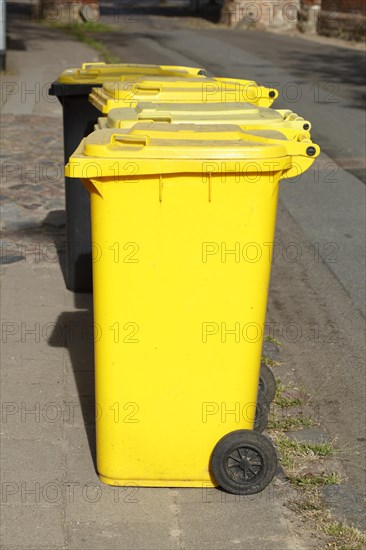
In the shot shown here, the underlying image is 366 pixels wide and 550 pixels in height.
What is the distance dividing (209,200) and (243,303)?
44 cm

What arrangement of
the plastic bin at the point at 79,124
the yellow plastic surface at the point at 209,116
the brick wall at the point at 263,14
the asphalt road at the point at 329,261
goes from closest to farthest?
the yellow plastic surface at the point at 209,116 → the asphalt road at the point at 329,261 → the plastic bin at the point at 79,124 → the brick wall at the point at 263,14

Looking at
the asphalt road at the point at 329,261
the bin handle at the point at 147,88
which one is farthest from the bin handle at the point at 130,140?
the asphalt road at the point at 329,261

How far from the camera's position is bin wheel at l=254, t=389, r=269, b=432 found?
14.0 feet

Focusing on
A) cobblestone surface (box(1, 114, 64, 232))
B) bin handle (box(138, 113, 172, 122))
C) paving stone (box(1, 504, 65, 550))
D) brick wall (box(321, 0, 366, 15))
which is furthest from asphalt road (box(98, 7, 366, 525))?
brick wall (box(321, 0, 366, 15))

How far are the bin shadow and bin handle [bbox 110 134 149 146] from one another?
142cm

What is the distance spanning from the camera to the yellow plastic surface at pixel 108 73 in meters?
5.76

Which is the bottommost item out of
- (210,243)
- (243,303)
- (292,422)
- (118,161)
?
(292,422)

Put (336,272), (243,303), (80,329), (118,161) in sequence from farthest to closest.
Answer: (336,272) → (80,329) → (243,303) → (118,161)

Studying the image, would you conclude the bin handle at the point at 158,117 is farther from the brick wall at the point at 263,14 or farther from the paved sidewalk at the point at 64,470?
the brick wall at the point at 263,14

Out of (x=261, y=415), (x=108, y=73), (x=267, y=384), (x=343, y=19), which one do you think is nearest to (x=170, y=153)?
(x=261, y=415)

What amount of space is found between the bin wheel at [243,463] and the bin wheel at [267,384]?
62 cm

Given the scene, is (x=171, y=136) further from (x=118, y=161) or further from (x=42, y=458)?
(x=42, y=458)

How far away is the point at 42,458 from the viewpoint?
4.15m

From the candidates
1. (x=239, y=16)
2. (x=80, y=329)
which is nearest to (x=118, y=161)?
(x=80, y=329)
